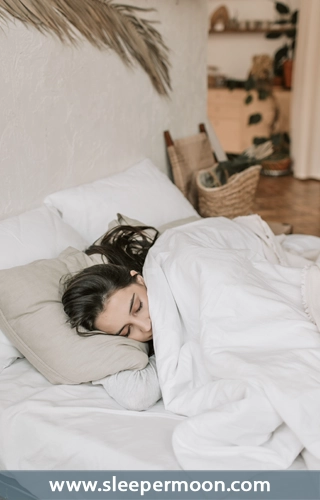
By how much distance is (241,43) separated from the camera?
5.99 meters

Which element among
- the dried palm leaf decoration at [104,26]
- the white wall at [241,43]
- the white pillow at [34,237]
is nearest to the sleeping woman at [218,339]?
the white pillow at [34,237]

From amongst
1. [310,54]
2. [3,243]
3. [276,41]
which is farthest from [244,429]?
[276,41]

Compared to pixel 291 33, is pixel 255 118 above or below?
below

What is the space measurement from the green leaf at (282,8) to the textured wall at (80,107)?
2603 millimetres

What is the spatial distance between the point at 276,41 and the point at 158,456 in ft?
17.6

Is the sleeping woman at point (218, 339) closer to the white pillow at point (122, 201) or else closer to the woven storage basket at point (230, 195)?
the white pillow at point (122, 201)

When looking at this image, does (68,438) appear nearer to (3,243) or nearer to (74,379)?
(74,379)

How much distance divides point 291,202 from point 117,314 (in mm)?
3314

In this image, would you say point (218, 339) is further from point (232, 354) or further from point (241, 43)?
point (241, 43)

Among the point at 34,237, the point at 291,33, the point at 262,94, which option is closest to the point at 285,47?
the point at 291,33

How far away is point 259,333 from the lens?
145cm

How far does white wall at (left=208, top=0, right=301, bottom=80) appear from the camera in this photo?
18.9ft
